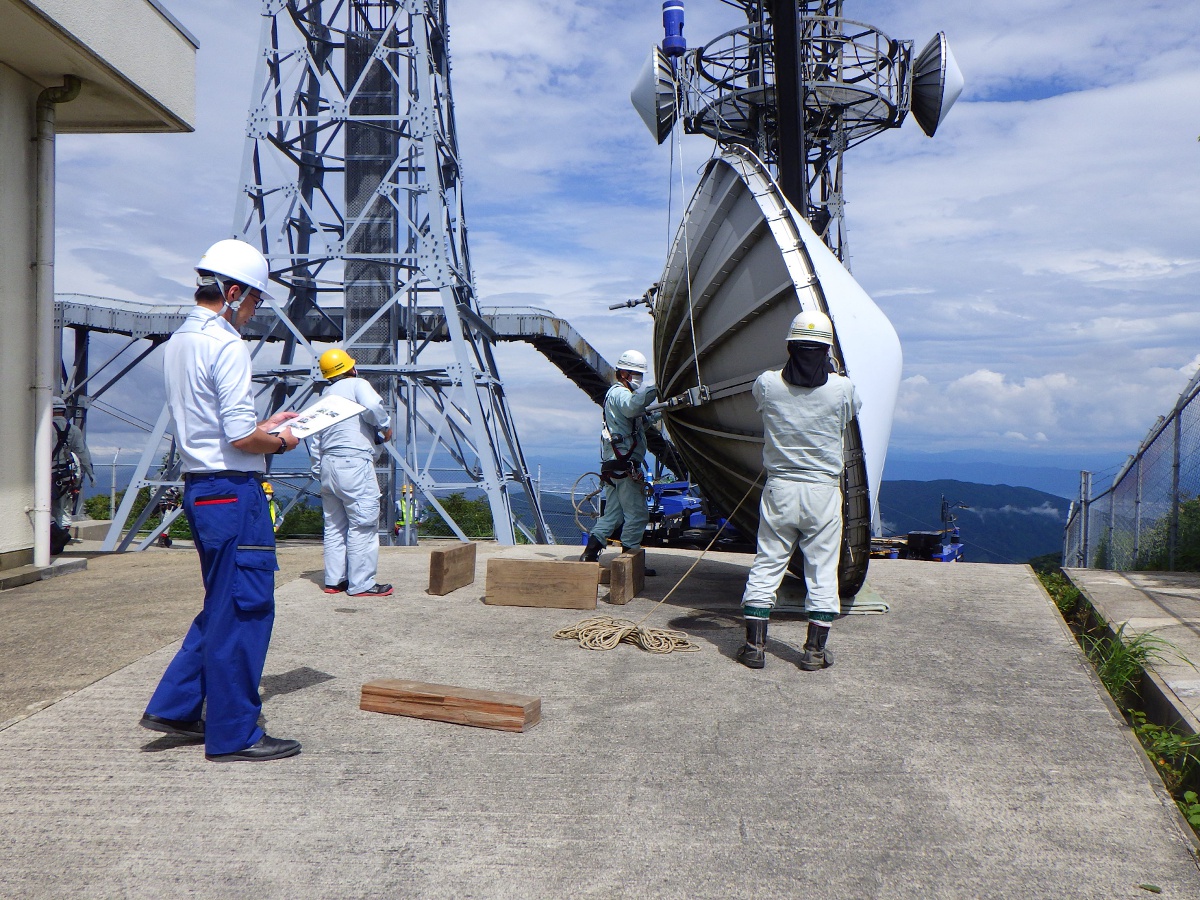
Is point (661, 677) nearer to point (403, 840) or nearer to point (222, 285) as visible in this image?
point (403, 840)

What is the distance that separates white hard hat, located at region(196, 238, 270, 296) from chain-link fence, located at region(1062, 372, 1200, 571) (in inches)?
336

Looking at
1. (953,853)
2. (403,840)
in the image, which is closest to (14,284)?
(403,840)

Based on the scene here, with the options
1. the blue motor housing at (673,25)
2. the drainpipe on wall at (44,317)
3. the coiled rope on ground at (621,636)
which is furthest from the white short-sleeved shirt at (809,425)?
the drainpipe on wall at (44,317)

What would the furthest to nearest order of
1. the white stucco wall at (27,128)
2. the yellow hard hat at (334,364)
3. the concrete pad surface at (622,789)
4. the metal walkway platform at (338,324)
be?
the metal walkway platform at (338,324), the white stucco wall at (27,128), the yellow hard hat at (334,364), the concrete pad surface at (622,789)

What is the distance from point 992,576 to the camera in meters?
9.14

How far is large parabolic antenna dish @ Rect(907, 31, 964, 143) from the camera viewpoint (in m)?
15.0

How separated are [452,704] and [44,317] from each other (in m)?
6.61

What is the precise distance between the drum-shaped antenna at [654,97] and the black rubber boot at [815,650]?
814 centimetres

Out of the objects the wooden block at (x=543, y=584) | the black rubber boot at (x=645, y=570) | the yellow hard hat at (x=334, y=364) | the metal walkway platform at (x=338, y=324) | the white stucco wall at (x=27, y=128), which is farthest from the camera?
the metal walkway platform at (x=338, y=324)

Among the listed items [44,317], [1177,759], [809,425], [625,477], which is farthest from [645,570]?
[44,317]

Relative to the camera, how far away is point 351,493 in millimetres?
7332

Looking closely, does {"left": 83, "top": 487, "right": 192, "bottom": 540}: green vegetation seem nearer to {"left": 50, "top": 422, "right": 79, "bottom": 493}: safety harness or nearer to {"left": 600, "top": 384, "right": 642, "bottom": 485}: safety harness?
{"left": 50, "top": 422, "right": 79, "bottom": 493}: safety harness

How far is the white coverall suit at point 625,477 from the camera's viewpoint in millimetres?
8266

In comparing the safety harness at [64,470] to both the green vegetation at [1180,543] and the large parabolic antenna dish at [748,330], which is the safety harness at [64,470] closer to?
the large parabolic antenna dish at [748,330]
